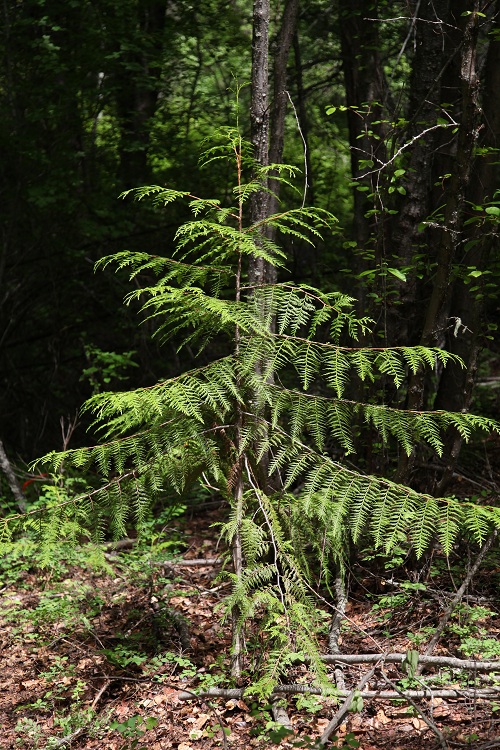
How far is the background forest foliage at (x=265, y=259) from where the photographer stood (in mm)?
3650

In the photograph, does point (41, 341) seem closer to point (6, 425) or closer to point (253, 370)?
point (6, 425)

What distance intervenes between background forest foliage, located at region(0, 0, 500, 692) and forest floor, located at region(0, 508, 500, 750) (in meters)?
0.49

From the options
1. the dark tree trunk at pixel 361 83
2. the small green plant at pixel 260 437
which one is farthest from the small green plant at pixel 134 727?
the dark tree trunk at pixel 361 83

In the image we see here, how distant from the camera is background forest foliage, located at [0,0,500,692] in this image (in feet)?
12.0

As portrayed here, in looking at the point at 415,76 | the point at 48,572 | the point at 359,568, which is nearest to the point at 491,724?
the point at 359,568

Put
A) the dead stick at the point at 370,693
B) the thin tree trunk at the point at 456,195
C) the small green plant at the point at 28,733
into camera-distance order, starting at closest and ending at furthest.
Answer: the dead stick at the point at 370,693 → the small green plant at the point at 28,733 → the thin tree trunk at the point at 456,195

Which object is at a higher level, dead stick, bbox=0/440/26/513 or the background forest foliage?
the background forest foliage

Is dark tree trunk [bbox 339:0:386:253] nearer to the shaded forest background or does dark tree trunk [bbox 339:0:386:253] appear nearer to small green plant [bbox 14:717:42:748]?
the shaded forest background

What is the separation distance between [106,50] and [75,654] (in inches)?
278

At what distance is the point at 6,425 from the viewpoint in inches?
343

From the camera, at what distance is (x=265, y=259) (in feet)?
12.7

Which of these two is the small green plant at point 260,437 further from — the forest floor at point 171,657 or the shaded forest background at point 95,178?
the shaded forest background at point 95,178

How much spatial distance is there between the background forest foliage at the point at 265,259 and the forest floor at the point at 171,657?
0.49 metres

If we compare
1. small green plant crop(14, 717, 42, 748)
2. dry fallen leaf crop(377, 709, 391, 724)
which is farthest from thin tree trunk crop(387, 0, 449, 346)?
small green plant crop(14, 717, 42, 748)
